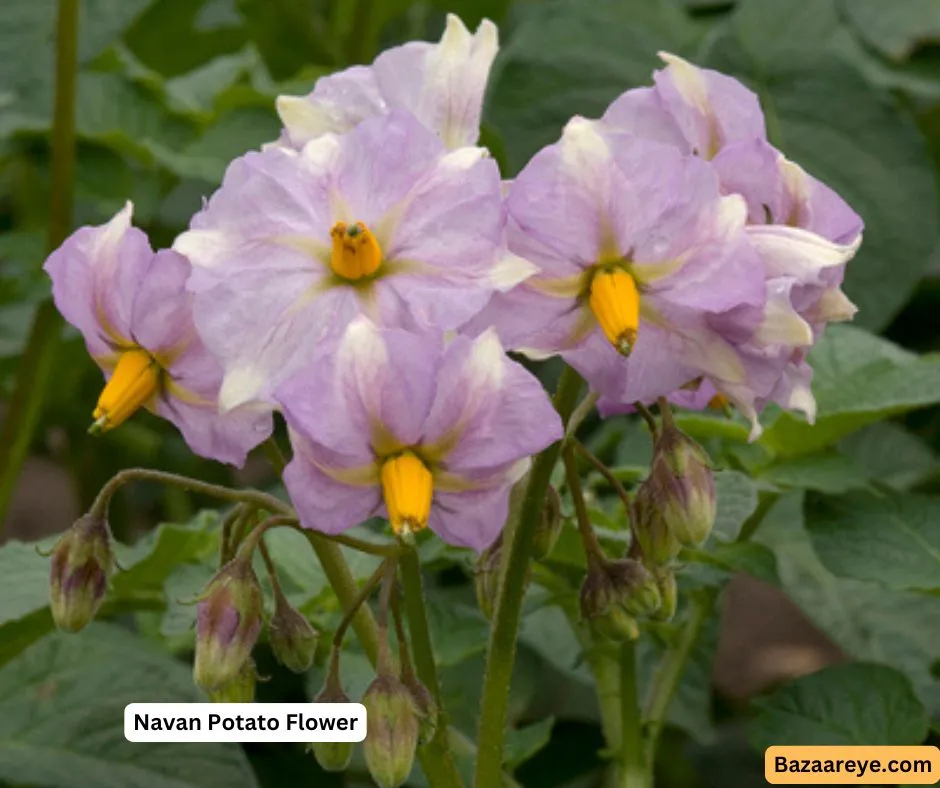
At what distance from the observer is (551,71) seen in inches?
66.2

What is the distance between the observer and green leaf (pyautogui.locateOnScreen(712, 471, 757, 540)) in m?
0.96

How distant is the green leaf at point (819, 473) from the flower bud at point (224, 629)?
39 centimetres

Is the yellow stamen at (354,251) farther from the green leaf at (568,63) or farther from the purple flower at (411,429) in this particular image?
the green leaf at (568,63)

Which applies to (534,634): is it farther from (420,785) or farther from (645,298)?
(645,298)

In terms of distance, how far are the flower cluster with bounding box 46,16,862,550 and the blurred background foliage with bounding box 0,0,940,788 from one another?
3.2 inches

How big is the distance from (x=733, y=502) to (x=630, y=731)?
159 millimetres

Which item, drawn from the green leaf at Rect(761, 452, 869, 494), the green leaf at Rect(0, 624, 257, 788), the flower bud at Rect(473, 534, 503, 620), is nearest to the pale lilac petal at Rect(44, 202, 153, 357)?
the flower bud at Rect(473, 534, 503, 620)

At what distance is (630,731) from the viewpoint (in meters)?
1.01

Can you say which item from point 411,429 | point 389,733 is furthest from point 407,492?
point 389,733

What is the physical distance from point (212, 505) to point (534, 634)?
815 millimetres

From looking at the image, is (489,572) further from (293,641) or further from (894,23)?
(894,23)

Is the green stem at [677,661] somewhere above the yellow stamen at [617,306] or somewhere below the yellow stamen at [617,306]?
below

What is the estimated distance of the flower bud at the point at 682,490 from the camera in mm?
782

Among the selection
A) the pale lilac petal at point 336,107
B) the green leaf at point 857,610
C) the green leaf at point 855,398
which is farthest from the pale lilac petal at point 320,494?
the green leaf at point 857,610
